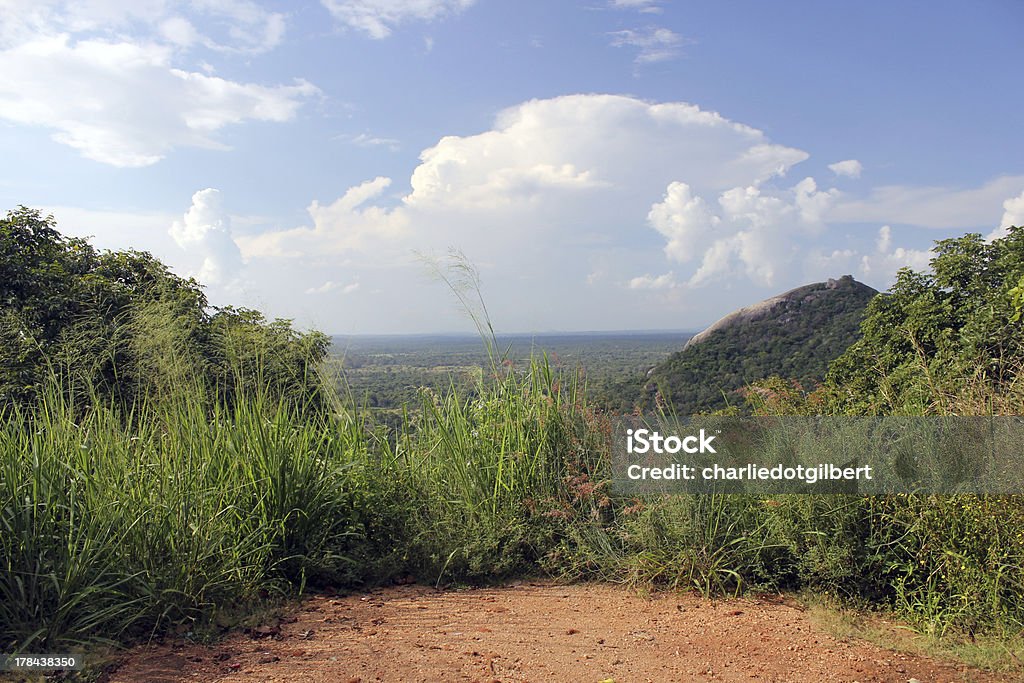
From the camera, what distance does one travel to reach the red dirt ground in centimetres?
318

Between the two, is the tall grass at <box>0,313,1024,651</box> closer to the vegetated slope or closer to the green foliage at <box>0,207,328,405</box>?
the green foliage at <box>0,207,328,405</box>

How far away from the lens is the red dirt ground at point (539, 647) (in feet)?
10.4

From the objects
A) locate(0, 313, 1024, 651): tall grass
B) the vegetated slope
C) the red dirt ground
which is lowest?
the red dirt ground

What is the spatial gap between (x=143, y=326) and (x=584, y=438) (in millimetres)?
2968

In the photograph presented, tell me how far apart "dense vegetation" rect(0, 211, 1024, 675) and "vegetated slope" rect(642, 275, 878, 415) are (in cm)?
488

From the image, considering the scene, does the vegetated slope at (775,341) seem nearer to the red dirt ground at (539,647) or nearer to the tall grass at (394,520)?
the tall grass at (394,520)

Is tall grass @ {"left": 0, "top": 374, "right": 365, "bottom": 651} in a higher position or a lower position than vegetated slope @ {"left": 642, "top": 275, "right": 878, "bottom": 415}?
lower

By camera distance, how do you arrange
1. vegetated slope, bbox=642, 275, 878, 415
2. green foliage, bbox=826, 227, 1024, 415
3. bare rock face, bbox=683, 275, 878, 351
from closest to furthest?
1. green foliage, bbox=826, 227, 1024, 415
2. vegetated slope, bbox=642, 275, 878, 415
3. bare rock face, bbox=683, 275, 878, 351

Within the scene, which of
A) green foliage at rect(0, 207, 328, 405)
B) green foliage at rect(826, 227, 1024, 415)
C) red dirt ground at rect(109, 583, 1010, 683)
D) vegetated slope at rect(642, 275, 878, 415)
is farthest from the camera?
vegetated slope at rect(642, 275, 878, 415)

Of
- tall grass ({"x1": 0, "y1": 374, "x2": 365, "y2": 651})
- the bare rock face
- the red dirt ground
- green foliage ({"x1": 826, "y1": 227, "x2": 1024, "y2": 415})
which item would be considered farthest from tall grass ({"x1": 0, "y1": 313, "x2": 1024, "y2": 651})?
the bare rock face

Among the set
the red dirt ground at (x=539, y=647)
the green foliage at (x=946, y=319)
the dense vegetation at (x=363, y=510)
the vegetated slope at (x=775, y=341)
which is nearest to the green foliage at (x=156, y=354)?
the dense vegetation at (x=363, y=510)

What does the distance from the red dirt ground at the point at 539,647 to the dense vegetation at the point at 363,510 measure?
0.85ft

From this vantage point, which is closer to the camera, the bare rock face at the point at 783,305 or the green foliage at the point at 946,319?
the green foliage at the point at 946,319

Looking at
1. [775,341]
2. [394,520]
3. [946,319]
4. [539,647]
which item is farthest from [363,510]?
[775,341]
